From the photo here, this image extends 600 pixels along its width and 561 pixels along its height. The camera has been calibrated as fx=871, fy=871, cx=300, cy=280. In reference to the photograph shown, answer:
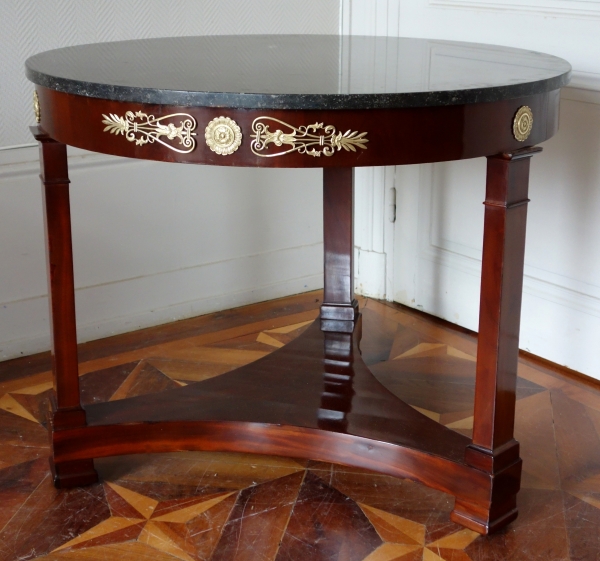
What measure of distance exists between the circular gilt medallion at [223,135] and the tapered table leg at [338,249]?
699 mm

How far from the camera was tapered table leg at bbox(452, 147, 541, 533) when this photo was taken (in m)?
1.26

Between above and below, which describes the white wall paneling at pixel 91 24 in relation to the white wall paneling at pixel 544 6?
below

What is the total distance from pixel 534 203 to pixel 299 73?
38.3 inches

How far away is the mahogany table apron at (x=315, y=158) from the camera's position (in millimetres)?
1127

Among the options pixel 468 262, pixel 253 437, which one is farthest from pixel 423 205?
pixel 253 437

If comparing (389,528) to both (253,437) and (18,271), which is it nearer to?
(253,437)

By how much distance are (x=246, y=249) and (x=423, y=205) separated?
0.51 meters

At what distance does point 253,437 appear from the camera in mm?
1545

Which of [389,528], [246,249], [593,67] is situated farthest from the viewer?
[246,249]

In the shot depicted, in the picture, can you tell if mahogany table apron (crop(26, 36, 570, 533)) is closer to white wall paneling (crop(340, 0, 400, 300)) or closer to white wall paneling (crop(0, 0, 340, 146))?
white wall paneling (crop(0, 0, 340, 146))

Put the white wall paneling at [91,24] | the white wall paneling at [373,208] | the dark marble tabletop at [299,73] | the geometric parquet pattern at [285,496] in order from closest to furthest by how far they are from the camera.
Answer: the dark marble tabletop at [299,73] → the geometric parquet pattern at [285,496] → the white wall paneling at [91,24] → the white wall paneling at [373,208]

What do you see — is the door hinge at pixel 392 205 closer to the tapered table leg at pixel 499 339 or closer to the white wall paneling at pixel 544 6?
the white wall paneling at pixel 544 6

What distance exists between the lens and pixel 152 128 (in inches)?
45.5

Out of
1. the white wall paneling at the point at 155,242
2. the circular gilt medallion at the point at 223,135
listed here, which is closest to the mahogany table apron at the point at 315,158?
the circular gilt medallion at the point at 223,135
